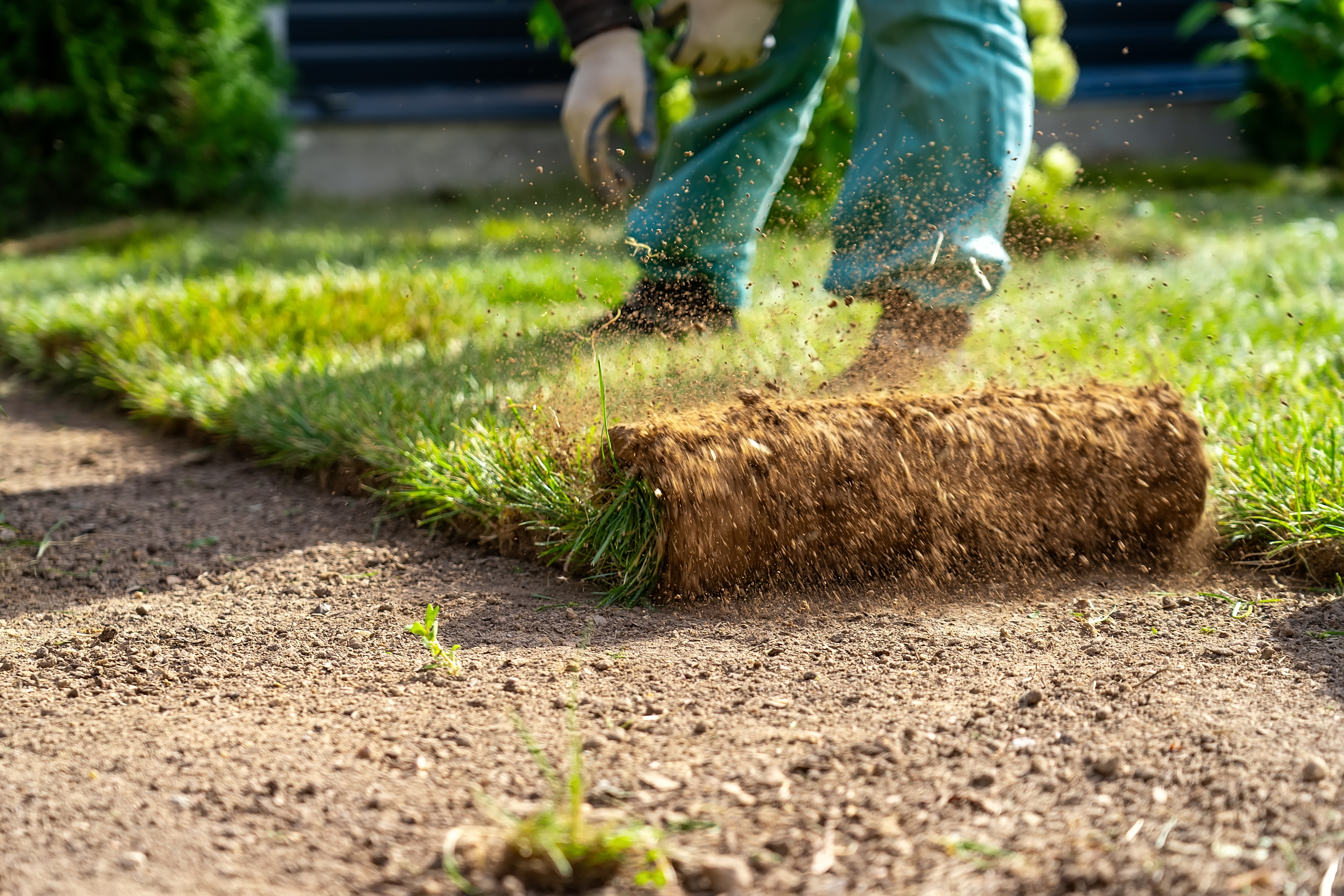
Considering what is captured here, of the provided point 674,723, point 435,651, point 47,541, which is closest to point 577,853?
point 674,723

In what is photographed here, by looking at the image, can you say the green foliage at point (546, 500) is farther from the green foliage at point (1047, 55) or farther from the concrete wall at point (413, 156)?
the concrete wall at point (413, 156)

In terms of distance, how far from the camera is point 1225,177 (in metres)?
6.45

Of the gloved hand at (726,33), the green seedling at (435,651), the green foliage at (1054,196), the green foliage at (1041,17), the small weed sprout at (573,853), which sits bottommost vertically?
the green seedling at (435,651)

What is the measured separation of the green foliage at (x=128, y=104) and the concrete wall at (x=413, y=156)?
2.94 feet

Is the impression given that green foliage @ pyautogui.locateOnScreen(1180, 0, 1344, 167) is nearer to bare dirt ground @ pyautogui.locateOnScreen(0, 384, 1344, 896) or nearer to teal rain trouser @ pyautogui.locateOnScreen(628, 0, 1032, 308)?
teal rain trouser @ pyautogui.locateOnScreen(628, 0, 1032, 308)

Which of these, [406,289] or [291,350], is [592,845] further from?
[406,289]

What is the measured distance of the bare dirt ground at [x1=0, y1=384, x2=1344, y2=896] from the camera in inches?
41.1

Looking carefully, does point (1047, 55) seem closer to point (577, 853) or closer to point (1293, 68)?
point (1293, 68)

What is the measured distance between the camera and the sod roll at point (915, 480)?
1.66 meters

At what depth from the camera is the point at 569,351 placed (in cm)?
198

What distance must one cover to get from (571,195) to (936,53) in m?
4.59

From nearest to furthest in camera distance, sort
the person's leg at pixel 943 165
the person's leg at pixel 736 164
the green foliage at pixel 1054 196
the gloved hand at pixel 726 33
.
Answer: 1. the person's leg at pixel 943 165
2. the gloved hand at pixel 726 33
3. the person's leg at pixel 736 164
4. the green foliage at pixel 1054 196

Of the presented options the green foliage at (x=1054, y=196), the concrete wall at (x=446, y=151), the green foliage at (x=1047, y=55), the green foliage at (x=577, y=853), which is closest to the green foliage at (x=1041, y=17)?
the green foliage at (x=1047, y=55)

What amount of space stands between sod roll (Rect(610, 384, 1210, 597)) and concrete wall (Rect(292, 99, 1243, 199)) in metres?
5.65
